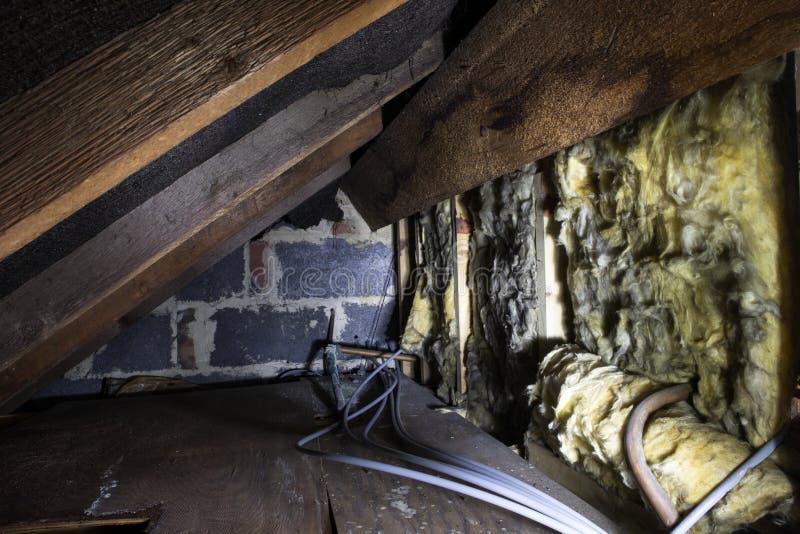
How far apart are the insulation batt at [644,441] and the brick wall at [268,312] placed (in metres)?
1.49

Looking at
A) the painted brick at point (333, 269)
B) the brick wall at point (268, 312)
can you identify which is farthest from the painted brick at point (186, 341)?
the painted brick at point (333, 269)

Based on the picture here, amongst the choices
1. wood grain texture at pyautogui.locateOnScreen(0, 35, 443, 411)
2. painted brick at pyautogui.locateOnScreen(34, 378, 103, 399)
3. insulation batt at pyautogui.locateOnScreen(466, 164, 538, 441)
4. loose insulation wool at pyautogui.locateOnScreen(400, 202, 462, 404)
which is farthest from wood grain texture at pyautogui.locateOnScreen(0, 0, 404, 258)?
→ painted brick at pyautogui.locateOnScreen(34, 378, 103, 399)

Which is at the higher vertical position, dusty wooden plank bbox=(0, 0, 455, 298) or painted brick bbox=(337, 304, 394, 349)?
dusty wooden plank bbox=(0, 0, 455, 298)

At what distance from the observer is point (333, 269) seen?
2508 mm

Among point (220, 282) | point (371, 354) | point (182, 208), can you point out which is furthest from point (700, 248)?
point (220, 282)

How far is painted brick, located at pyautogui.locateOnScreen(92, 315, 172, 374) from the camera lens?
2275 millimetres

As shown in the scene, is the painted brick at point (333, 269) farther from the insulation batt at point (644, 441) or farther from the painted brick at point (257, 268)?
the insulation batt at point (644, 441)

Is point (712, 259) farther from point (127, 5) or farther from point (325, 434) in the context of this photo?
point (325, 434)

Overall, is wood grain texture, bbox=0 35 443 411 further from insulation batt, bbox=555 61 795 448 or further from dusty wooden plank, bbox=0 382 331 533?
insulation batt, bbox=555 61 795 448

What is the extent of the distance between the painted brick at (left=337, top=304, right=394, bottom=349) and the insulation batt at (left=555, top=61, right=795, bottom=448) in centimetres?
158

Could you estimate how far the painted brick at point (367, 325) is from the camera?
2.52 metres

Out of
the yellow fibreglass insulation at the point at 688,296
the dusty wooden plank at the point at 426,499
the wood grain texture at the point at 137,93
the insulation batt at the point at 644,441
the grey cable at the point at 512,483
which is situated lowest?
the dusty wooden plank at the point at 426,499

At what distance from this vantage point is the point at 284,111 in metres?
1.05

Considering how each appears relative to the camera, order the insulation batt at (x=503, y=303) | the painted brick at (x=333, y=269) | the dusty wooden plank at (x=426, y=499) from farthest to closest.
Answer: the painted brick at (x=333, y=269) < the insulation batt at (x=503, y=303) < the dusty wooden plank at (x=426, y=499)
